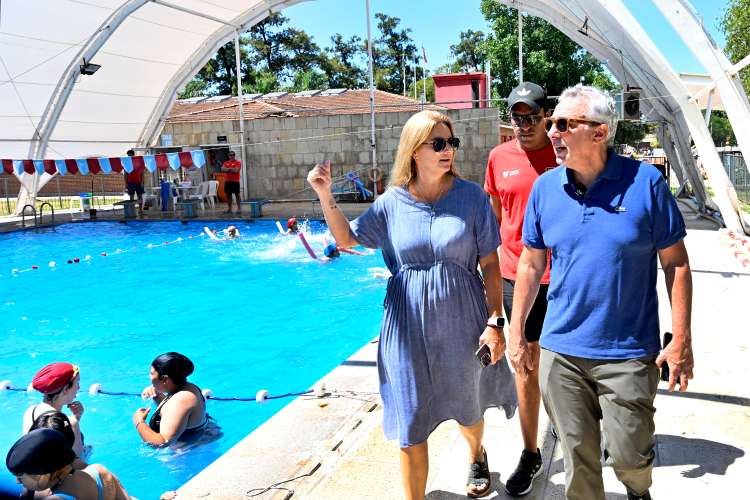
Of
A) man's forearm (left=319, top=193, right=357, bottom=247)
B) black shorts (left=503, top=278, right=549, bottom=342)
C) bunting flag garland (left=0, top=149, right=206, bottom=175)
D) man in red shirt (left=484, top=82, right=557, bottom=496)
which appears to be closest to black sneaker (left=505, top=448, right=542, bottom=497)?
man in red shirt (left=484, top=82, right=557, bottom=496)

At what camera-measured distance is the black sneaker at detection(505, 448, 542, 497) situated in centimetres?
297

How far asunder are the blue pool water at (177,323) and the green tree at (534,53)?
19368mm

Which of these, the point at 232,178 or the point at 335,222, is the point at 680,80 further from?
the point at 232,178

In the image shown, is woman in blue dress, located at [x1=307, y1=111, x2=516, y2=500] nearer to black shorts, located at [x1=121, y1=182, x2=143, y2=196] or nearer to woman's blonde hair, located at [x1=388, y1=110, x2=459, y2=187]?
woman's blonde hair, located at [x1=388, y1=110, x2=459, y2=187]

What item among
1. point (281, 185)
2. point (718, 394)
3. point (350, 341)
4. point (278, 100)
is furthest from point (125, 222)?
point (718, 394)

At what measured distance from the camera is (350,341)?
858cm

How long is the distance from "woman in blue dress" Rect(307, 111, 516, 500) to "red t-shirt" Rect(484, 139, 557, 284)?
0.50m

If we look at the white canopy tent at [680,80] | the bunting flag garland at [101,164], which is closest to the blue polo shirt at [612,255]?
the white canopy tent at [680,80]

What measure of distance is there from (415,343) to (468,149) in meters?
18.4

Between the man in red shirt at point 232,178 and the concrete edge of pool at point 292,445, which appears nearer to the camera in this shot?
the concrete edge of pool at point 292,445

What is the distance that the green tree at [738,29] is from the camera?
62.4 ft

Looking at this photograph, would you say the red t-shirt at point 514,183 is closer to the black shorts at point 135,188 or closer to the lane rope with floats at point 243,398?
the lane rope with floats at point 243,398

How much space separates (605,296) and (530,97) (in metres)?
1.25

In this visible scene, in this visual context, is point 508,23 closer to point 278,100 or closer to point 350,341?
point 278,100
